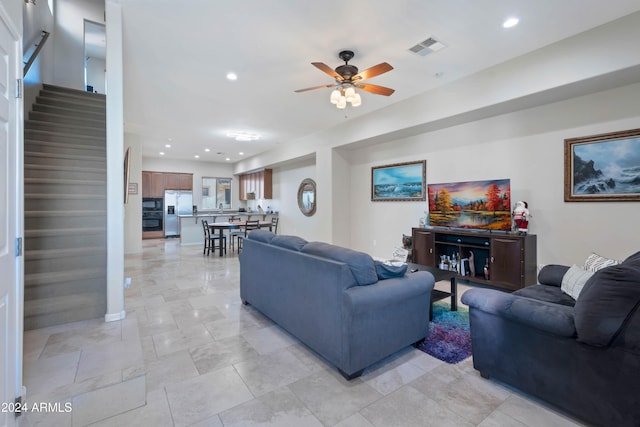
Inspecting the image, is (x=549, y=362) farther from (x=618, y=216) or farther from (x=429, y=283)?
(x=618, y=216)

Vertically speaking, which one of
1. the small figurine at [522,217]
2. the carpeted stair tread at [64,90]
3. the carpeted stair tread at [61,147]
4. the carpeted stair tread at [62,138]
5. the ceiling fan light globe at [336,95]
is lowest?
the small figurine at [522,217]

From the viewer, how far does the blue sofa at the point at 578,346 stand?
1535mm

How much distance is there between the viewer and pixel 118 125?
3.18 metres

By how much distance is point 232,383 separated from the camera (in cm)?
213

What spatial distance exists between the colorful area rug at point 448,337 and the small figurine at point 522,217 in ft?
4.81

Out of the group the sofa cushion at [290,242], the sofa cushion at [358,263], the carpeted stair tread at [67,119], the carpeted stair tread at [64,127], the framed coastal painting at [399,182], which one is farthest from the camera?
the framed coastal painting at [399,182]

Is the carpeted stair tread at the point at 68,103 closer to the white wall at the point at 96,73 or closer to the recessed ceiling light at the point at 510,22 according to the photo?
the white wall at the point at 96,73

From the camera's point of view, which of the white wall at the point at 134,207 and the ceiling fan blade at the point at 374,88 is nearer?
the ceiling fan blade at the point at 374,88

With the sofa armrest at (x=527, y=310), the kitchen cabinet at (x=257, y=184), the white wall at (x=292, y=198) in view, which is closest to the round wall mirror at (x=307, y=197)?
the white wall at (x=292, y=198)

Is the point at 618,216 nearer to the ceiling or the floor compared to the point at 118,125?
nearer to the floor

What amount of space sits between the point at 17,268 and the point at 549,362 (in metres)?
3.20

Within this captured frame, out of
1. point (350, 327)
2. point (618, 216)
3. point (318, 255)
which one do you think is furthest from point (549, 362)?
point (618, 216)

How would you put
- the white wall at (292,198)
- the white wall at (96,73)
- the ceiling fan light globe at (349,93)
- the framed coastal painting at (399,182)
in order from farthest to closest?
the white wall at (292,198)
the white wall at (96,73)
the framed coastal painting at (399,182)
the ceiling fan light globe at (349,93)

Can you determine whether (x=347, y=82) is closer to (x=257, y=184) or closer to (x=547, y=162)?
(x=547, y=162)
